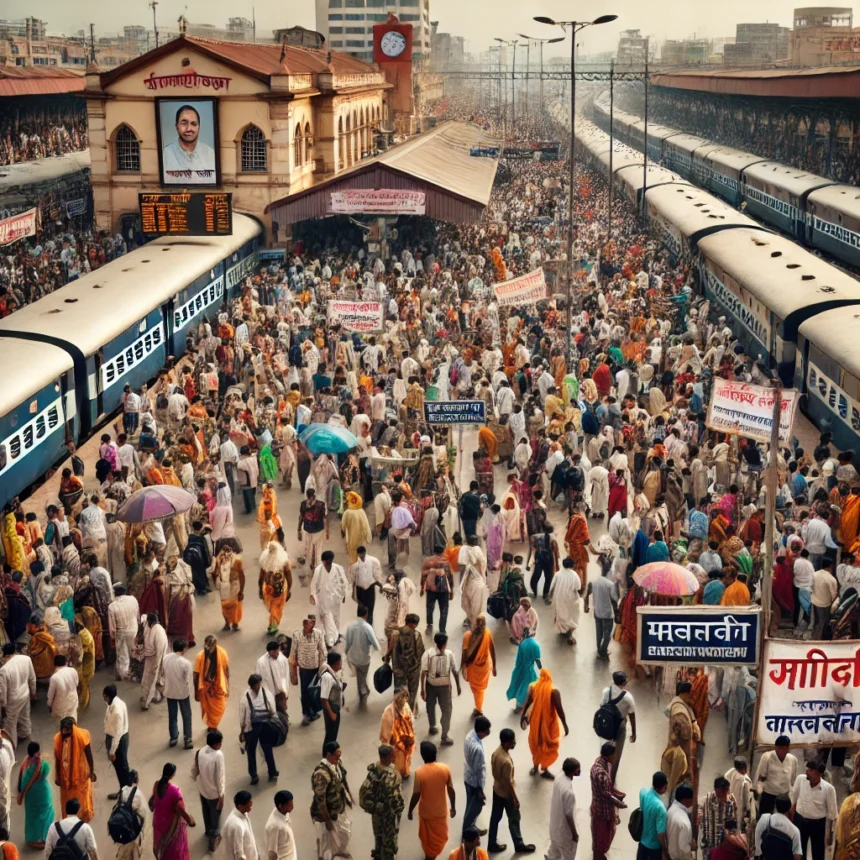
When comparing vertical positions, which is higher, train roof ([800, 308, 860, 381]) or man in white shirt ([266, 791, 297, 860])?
train roof ([800, 308, 860, 381])

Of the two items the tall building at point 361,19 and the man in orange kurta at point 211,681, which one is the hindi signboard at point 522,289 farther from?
the tall building at point 361,19

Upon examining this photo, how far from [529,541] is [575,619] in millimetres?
2458

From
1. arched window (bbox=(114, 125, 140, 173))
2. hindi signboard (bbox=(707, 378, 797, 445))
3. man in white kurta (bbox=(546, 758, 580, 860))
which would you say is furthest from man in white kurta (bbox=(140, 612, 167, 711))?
Result: arched window (bbox=(114, 125, 140, 173))

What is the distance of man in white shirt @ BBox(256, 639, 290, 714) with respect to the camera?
33.6 feet

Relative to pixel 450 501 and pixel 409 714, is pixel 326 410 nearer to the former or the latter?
pixel 450 501

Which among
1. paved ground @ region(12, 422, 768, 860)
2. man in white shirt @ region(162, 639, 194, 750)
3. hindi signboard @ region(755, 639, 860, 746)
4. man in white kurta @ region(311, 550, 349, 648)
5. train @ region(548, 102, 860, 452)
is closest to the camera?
hindi signboard @ region(755, 639, 860, 746)

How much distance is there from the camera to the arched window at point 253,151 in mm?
38031

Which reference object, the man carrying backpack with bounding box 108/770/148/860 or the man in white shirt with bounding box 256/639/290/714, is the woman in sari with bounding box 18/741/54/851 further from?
the man in white shirt with bounding box 256/639/290/714

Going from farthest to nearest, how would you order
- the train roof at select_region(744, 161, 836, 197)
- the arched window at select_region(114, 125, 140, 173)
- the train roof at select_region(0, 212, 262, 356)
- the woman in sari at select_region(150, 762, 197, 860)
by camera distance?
the arched window at select_region(114, 125, 140, 173) < the train roof at select_region(744, 161, 836, 197) < the train roof at select_region(0, 212, 262, 356) < the woman in sari at select_region(150, 762, 197, 860)

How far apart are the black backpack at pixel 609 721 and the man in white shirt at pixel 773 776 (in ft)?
3.80

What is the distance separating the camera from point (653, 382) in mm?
20891

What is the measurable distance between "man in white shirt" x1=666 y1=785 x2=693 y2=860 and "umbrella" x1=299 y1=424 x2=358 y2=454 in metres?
7.79

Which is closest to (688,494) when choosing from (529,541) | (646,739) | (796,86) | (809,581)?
(529,541)

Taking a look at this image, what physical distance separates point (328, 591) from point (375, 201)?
2290 cm
